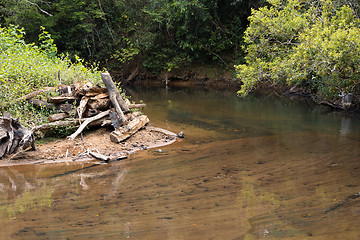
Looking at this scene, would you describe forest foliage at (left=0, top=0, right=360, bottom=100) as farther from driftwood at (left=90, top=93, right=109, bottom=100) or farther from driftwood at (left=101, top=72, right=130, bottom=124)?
driftwood at (left=90, top=93, right=109, bottom=100)

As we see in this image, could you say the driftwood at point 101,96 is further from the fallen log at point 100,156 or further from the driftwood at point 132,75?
the driftwood at point 132,75

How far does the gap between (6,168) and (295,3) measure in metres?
9.87

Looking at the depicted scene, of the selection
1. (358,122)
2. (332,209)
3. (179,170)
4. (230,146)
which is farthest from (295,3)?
(332,209)

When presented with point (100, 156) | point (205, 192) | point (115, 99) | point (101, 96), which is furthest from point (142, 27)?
point (205, 192)

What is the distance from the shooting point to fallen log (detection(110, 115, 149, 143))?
339 inches

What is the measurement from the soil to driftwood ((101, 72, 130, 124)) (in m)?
0.54

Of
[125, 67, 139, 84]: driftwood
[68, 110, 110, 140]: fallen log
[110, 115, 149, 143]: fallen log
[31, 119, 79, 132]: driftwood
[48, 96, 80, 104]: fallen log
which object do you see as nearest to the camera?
[31, 119, 79, 132]: driftwood

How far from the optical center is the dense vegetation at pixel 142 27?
21.3 m

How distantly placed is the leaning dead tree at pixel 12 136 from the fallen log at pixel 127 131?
183 cm

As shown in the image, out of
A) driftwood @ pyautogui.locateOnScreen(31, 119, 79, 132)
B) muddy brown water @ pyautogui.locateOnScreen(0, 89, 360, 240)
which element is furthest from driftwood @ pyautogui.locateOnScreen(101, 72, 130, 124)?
muddy brown water @ pyautogui.locateOnScreen(0, 89, 360, 240)

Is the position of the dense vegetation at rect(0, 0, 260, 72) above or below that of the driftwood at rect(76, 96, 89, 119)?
above

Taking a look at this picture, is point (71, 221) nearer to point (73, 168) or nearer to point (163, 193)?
point (163, 193)

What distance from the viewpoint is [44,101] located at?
895cm

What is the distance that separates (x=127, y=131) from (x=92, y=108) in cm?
106
